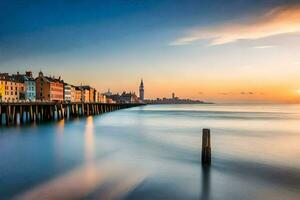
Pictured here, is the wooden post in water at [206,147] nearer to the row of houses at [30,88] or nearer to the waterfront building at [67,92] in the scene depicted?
the row of houses at [30,88]

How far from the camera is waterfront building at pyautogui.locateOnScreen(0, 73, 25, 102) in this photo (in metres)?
80.3

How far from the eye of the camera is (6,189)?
13805 millimetres

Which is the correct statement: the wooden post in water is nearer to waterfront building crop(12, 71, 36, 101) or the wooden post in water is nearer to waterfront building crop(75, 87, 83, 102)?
waterfront building crop(12, 71, 36, 101)

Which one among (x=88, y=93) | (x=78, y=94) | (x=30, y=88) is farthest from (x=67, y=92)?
(x=88, y=93)

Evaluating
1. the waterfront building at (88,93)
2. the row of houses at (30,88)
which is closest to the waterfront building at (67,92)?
the row of houses at (30,88)

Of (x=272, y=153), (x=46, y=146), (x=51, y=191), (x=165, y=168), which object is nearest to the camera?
(x=51, y=191)

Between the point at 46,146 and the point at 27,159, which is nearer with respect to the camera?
the point at 27,159

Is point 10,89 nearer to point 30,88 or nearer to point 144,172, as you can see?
point 30,88

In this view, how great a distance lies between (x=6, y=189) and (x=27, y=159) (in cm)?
770

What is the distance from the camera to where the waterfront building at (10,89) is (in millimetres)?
80312

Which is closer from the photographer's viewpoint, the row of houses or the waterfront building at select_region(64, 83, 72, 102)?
the row of houses

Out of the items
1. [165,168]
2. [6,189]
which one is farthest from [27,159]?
[165,168]

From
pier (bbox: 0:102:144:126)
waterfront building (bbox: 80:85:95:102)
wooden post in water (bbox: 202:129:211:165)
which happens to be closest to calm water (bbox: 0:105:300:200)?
wooden post in water (bbox: 202:129:211:165)

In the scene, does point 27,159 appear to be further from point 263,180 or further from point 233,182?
point 263,180
